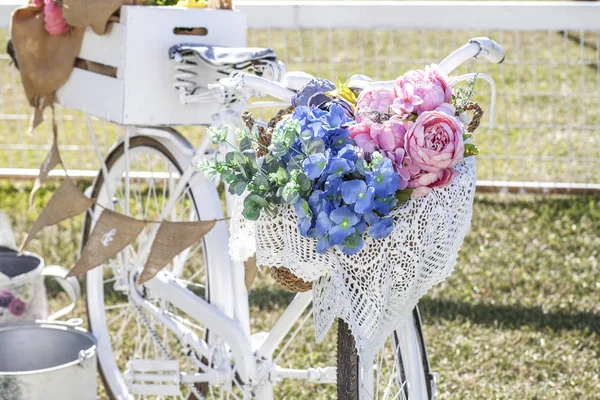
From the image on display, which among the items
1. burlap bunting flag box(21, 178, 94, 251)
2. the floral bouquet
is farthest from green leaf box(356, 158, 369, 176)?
burlap bunting flag box(21, 178, 94, 251)

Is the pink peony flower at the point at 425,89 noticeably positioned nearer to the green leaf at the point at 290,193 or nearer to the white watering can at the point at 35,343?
the green leaf at the point at 290,193

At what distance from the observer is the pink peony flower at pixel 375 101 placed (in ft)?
6.11

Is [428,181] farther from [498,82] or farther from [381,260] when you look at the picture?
[498,82]

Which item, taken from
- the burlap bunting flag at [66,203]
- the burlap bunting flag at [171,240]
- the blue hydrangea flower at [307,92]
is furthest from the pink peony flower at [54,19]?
the blue hydrangea flower at [307,92]

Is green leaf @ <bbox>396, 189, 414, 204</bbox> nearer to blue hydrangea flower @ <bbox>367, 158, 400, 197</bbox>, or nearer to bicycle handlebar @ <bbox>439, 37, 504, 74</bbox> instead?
blue hydrangea flower @ <bbox>367, 158, 400, 197</bbox>

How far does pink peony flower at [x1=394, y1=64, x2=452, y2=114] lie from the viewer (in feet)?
5.98

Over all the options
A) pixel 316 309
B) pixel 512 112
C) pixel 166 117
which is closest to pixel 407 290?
pixel 316 309

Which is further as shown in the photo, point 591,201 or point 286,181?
point 591,201

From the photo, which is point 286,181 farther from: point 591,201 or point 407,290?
point 591,201

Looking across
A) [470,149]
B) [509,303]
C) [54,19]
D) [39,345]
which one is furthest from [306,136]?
[509,303]

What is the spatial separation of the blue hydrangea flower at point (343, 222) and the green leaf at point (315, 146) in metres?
0.11

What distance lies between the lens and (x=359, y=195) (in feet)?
5.62

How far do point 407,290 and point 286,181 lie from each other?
31cm

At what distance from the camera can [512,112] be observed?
7.41 metres
